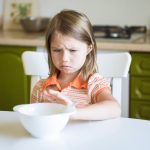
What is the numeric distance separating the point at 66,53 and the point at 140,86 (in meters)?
1.08

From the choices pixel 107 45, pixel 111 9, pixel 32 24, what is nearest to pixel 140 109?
pixel 107 45

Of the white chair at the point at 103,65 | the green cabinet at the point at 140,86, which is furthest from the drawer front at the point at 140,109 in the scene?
the white chair at the point at 103,65

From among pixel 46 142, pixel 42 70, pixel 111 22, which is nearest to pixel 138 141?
pixel 46 142

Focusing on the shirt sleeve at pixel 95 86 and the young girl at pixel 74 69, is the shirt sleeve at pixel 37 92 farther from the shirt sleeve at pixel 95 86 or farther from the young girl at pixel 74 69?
the shirt sleeve at pixel 95 86

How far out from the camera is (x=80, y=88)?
1.36 m

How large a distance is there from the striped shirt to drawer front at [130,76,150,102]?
2.93 ft

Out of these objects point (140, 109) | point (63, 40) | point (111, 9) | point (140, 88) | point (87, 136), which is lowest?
point (140, 109)

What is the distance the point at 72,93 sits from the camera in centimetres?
136

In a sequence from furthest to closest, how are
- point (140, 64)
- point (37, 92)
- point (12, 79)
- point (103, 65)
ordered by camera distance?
point (12, 79), point (140, 64), point (103, 65), point (37, 92)

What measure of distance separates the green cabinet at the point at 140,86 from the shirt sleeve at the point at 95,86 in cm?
89

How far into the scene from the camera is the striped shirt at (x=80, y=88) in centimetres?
134

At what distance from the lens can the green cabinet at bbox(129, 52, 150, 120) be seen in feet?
7.23

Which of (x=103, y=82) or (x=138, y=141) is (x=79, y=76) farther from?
(x=138, y=141)

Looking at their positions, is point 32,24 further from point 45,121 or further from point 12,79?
point 45,121
